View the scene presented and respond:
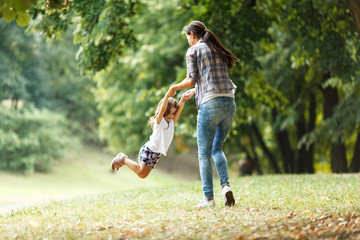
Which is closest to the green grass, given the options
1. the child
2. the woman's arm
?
the child

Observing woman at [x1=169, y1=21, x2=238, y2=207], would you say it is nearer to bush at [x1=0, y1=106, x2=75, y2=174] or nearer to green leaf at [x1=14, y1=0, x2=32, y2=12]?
green leaf at [x1=14, y1=0, x2=32, y2=12]

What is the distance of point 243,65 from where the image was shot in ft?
39.1

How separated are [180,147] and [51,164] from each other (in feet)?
39.0

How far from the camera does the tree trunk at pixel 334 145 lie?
16.1 meters

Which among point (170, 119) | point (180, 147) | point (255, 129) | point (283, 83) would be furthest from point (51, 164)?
point (170, 119)

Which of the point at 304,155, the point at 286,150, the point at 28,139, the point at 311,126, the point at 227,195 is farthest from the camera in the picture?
the point at 28,139

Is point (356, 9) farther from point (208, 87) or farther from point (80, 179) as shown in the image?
point (80, 179)

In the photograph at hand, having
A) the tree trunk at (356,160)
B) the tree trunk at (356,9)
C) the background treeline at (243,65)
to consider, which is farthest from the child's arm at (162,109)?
the tree trunk at (356,160)

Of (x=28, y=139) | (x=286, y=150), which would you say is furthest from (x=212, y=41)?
(x=28, y=139)

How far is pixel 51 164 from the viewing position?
31891 millimetres

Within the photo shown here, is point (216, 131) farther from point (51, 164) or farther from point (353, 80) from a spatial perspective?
point (51, 164)

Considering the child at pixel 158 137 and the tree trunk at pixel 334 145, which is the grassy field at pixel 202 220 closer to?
the child at pixel 158 137

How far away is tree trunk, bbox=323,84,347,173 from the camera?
16125mm

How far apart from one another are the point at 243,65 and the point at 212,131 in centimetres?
665
